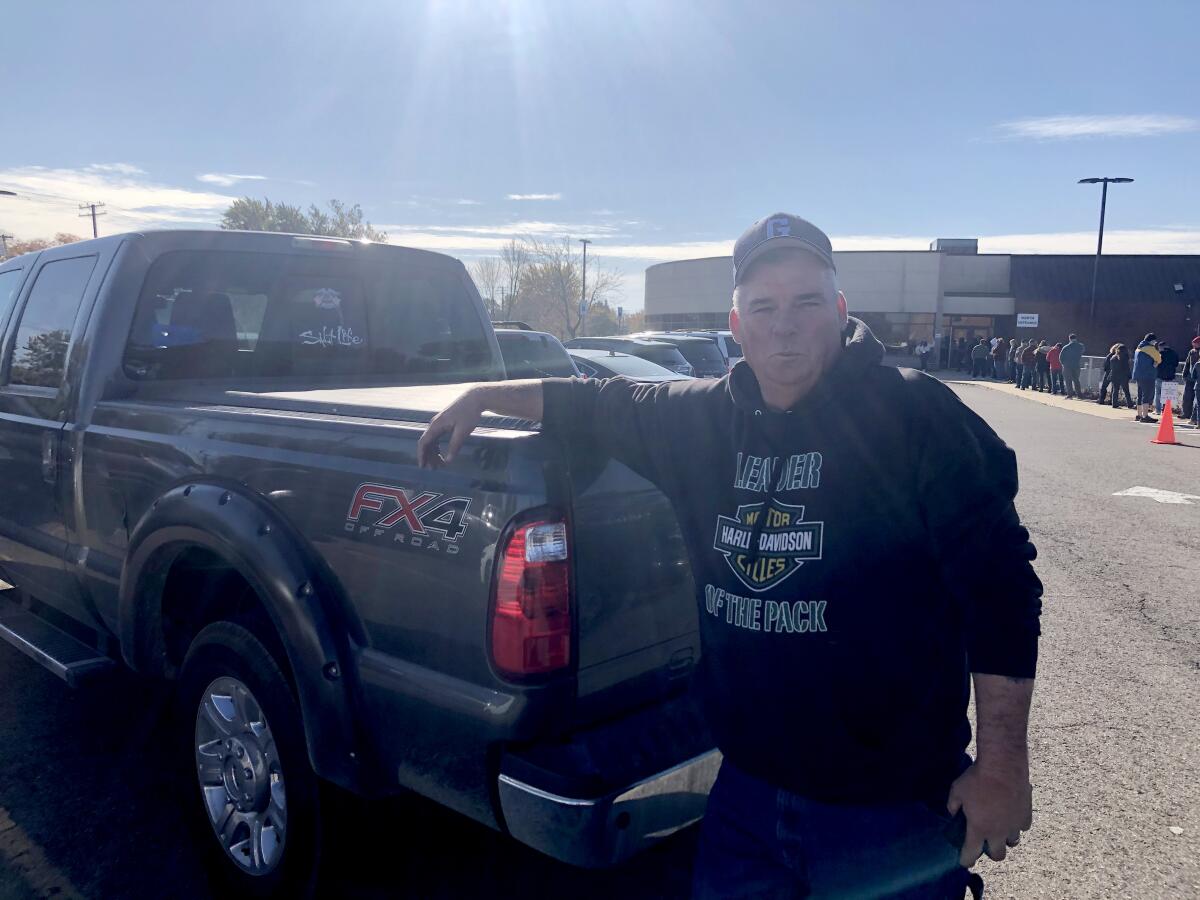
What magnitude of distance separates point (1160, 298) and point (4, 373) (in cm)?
5449

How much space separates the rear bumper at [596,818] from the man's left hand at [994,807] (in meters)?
0.74

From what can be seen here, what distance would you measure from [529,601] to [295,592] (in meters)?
0.75

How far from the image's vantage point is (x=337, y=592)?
2.61 metres

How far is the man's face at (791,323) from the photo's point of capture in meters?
2.09

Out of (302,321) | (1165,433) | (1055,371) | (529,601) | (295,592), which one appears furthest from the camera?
(1055,371)

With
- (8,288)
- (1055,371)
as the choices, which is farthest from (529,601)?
(1055,371)

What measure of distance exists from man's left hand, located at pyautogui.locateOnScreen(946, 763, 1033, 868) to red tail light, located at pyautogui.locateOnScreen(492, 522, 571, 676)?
97 cm

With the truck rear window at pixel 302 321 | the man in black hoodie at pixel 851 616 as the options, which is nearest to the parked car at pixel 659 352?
the truck rear window at pixel 302 321

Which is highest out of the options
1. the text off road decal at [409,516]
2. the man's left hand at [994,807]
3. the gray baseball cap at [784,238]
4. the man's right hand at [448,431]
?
the gray baseball cap at [784,238]

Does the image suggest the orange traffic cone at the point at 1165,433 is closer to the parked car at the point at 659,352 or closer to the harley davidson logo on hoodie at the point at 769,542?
the parked car at the point at 659,352

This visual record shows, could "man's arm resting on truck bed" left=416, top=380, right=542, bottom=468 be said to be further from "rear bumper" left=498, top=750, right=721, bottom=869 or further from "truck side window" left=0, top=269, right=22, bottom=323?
"truck side window" left=0, top=269, right=22, bottom=323

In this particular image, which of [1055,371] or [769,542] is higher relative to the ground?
[769,542]

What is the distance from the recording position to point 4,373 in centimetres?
463

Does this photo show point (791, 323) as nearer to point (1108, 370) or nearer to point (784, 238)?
point (784, 238)
